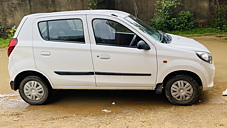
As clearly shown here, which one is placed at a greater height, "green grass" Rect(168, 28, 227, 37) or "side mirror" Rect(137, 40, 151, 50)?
"side mirror" Rect(137, 40, 151, 50)

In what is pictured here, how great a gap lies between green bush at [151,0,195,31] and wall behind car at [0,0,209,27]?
0.97ft

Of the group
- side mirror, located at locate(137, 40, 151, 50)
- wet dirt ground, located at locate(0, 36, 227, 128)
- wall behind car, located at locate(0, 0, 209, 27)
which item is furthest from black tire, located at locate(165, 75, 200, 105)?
wall behind car, located at locate(0, 0, 209, 27)

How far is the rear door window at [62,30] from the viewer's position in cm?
538

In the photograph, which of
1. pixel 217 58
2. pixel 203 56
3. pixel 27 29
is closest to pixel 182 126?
pixel 203 56

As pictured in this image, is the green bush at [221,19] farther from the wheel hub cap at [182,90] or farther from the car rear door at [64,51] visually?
the car rear door at [64,51]

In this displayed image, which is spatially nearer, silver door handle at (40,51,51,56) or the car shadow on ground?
silver door handle at (40,51,51,56)

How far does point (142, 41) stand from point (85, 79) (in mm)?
1290

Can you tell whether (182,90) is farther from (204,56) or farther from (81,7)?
(81,7)

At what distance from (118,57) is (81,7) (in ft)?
26.4

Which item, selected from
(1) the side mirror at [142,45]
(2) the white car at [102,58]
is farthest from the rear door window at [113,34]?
(1) the side mirror at [142,45]

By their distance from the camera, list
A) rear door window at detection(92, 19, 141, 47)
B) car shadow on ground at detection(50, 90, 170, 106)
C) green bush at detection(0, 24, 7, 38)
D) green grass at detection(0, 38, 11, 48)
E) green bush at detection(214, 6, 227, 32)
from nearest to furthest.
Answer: rear door window at detection(92, 19, 141, 47), car shadow on ground at detection(50, 90, 170, 106), green bush at detection(214, 6, 227, 32), green grass at detection(0, 38, 11, 48), green bush at detection(0, 24, 7, 38)

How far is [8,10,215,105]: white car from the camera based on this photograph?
5.10 m

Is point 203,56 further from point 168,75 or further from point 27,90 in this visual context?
point 27,90

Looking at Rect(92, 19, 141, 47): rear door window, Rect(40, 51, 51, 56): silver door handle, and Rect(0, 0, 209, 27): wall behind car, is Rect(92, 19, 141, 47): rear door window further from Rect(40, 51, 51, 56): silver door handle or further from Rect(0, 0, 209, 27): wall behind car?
Rect(0, 0, 209, 27): wall behind car
